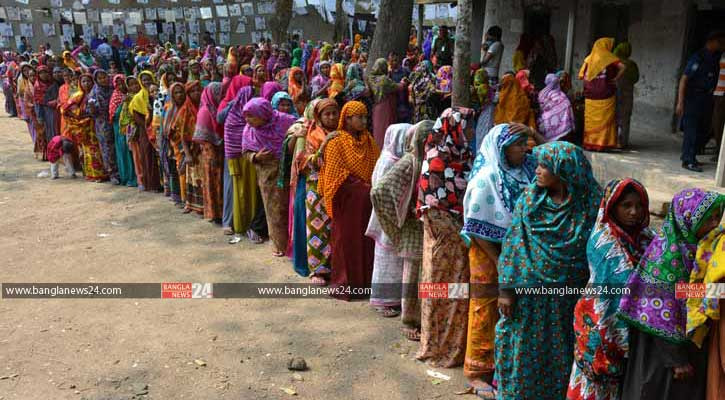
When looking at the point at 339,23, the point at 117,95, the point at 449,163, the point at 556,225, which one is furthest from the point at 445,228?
the point at 339,23

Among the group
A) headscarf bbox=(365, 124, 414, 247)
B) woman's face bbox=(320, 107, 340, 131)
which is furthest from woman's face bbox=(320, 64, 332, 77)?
headscarf bbox=(365, 124, 414, 247)

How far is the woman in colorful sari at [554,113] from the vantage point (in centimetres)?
697

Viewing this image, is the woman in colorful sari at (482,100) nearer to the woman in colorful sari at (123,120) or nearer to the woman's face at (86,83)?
the woman in colorful sari at (123,120)

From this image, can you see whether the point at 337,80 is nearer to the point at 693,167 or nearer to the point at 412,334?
the point at 693,167

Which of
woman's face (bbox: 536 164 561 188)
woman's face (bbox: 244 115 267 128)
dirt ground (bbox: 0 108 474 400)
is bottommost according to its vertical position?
dirt ground (bbox: 0 108 474 400)

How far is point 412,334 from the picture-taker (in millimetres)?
4293

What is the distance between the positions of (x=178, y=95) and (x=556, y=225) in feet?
18.7

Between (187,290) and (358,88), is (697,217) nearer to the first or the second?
(187,290)

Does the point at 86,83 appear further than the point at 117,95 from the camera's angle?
Yes

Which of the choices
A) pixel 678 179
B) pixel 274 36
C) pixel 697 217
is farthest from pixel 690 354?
pixel 274 36

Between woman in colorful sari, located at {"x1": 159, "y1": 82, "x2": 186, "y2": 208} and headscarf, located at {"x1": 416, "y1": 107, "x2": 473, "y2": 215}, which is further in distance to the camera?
woman in colorful sari, located at {"x1": 159, "y1": 82, "x2": 186, "y2": 208}

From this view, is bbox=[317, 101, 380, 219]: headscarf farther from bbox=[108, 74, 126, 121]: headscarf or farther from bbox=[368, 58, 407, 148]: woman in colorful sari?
bbox=[108, 74, 126, 121]: headscarf

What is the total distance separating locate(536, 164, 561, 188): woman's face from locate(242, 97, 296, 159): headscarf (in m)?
3.43

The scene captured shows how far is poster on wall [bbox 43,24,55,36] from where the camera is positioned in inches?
987
